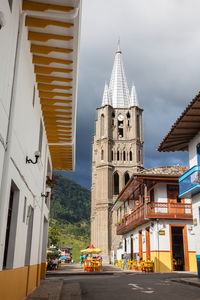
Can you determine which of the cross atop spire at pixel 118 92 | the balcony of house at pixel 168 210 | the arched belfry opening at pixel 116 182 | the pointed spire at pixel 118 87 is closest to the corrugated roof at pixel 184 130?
the balcony of house at pixel 168 210

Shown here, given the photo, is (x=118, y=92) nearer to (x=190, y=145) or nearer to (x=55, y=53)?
(x=190, y=145)

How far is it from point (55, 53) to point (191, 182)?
10.5 meters

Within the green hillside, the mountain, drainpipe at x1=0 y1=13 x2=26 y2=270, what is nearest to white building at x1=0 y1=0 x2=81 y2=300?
drainpipe at x1=0 y1=13 x2=26 y2=270

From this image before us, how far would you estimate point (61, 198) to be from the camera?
5310 inches

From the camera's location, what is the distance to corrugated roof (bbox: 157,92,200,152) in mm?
13234

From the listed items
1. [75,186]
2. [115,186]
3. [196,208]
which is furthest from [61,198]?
[196,208]

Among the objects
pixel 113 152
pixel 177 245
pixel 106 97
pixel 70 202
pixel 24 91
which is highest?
pixel 106 97

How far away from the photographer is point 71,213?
404 ft

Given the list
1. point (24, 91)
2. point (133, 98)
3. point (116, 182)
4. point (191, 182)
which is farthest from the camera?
point (133, 98)

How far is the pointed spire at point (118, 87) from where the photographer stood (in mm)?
73688

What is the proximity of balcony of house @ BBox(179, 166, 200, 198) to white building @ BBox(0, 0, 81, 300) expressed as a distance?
7.94m

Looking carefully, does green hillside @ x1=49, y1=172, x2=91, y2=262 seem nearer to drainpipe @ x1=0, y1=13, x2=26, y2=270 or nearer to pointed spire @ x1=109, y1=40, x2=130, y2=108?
pointed spire @ x1=109, y1=40, x2=130, y2=108

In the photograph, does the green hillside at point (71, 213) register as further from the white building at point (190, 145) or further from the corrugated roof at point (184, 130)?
the white building at point (190, 145)

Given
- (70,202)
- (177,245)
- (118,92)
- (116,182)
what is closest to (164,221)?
(177,245)
